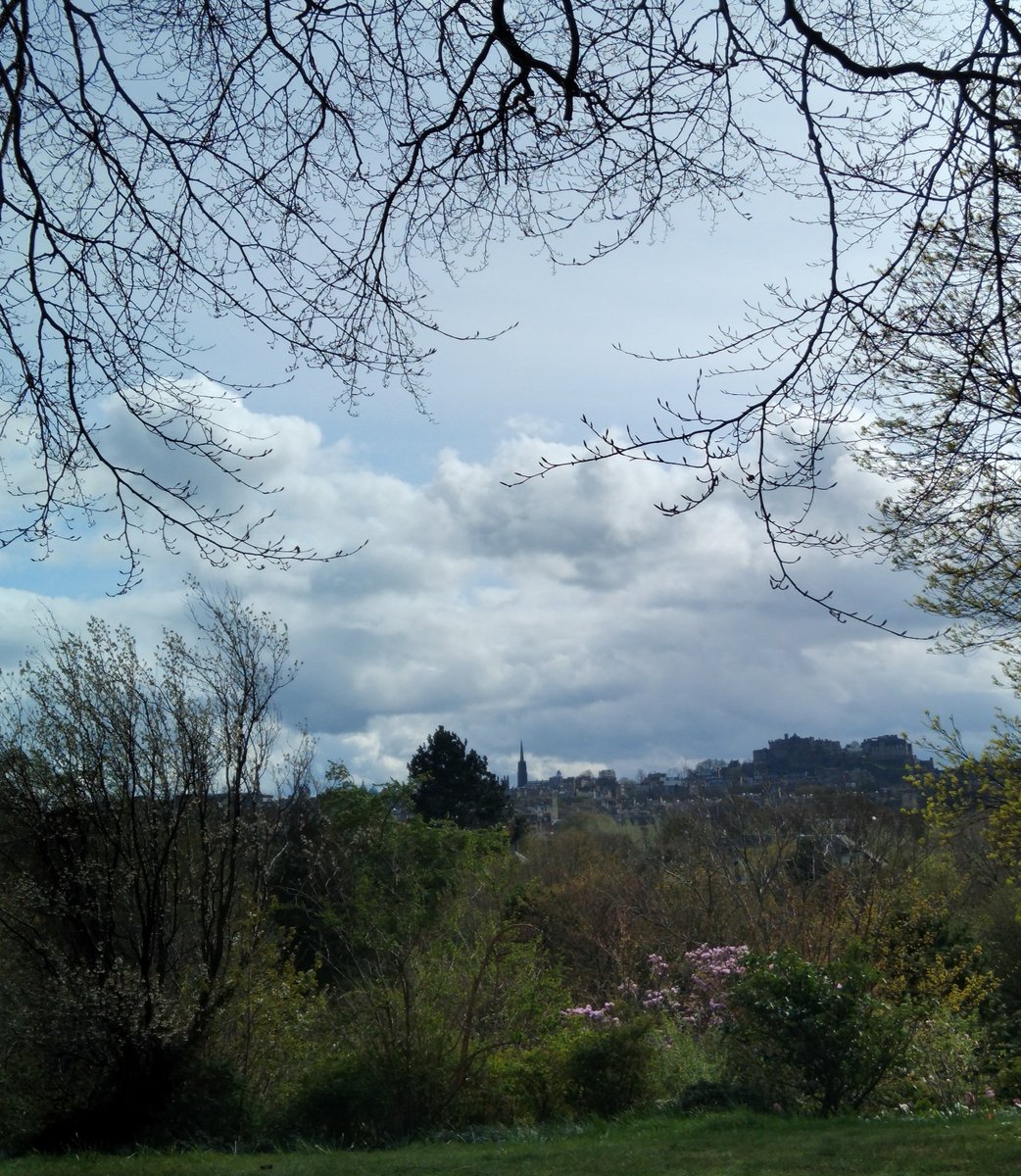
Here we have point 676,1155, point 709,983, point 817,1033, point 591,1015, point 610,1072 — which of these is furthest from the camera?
point 709,983

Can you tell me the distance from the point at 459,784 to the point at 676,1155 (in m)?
29.9

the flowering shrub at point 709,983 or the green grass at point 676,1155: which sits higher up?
the flowering shrub at point 709,983

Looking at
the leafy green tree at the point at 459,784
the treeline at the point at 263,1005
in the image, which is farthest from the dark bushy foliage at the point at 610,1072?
the leafy green tree at the point at 459,784

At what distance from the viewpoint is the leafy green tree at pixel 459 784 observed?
3662cm

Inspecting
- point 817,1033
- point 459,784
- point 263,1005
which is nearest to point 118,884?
point 263,1005

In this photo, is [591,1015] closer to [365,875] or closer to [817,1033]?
[817,1033]

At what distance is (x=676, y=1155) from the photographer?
7656 mm

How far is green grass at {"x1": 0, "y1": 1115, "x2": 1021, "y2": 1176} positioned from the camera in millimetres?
7102

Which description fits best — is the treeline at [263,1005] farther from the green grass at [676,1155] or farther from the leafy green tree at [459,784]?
the leafy green tree at [459,784]

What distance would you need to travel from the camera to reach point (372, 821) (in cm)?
1895

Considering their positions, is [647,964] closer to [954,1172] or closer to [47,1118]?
[47,1118]

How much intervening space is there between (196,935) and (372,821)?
7.70 meters

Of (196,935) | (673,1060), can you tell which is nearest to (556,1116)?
(673,1060)

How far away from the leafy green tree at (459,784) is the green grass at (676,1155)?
2723 cm
